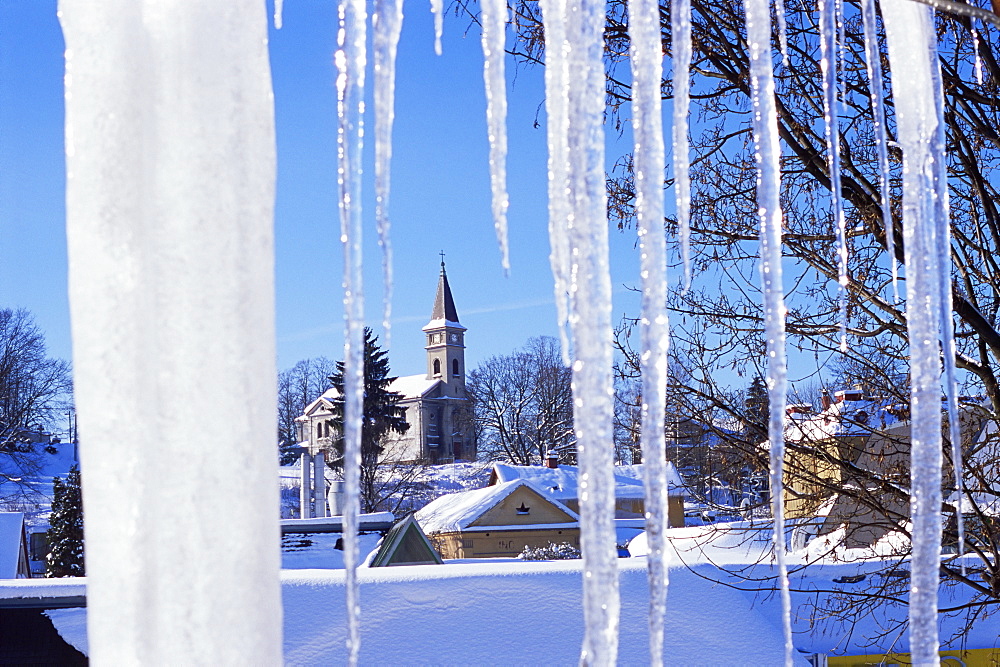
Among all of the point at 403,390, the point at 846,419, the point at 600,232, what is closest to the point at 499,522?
the point at 846,419

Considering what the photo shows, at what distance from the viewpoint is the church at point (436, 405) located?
62781mm

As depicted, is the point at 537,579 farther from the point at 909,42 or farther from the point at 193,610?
the point at 193,610

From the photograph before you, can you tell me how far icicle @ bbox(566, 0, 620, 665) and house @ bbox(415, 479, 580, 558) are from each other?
23724 millimetres

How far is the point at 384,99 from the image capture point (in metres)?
1.68

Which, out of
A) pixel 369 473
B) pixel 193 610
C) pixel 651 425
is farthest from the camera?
pixel 369 473

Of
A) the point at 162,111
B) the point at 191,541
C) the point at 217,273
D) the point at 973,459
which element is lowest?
the point at 973,459

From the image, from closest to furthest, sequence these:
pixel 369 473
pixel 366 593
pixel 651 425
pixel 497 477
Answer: pixel 651 425, pixel 366 593, pixel 497 477, pixel 369 473

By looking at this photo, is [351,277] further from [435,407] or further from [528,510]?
[435,407]

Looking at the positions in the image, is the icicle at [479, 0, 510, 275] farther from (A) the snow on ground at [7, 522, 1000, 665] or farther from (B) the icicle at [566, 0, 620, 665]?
(A) the snow on ground at [7, 522, 1000, 665]

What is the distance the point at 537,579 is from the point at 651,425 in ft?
14.2

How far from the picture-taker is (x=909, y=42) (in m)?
2.19

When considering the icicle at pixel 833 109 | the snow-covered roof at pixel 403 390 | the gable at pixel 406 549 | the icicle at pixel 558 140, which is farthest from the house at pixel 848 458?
the snow-covered roof at pixel 403 390

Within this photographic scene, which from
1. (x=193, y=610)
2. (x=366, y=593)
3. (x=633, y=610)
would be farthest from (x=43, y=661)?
(x=193, y=610)

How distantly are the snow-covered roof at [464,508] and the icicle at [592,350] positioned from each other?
2372cm
